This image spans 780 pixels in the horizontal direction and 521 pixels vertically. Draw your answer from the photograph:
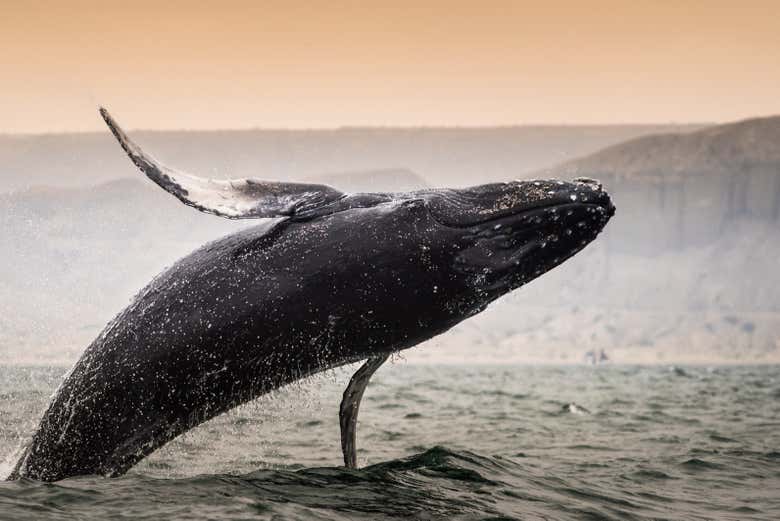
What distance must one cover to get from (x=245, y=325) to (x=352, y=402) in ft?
3.75

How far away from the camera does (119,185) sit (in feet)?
602

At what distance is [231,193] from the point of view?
6.62 meters

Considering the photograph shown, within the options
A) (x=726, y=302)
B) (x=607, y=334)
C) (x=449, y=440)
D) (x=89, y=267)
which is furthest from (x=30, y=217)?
(x=449, y=440)

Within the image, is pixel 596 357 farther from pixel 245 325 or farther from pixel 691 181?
pixel 245 325

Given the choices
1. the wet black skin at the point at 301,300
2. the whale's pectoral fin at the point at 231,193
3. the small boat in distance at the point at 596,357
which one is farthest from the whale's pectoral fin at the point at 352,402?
the small boat in distance at the point at 596,357

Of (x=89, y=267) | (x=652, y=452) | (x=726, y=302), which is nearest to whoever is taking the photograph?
(x=652, y=452)

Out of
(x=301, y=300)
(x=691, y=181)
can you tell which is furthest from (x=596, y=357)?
(x=301, y=300)

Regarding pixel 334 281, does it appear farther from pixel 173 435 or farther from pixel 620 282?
pixel 620 282

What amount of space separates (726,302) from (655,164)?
34.6 metres

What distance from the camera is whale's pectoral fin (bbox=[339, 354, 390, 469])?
724 cm

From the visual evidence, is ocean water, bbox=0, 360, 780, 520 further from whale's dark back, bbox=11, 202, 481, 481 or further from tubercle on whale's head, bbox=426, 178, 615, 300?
tubercle on whale's head, bbox=426, 178, 615, 300

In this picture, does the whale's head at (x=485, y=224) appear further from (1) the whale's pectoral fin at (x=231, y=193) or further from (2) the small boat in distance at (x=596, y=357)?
(2) the small boat in distance at (x=596, y=357)

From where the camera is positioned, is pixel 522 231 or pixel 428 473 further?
pixel 428 473

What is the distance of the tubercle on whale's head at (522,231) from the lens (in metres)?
6.71
